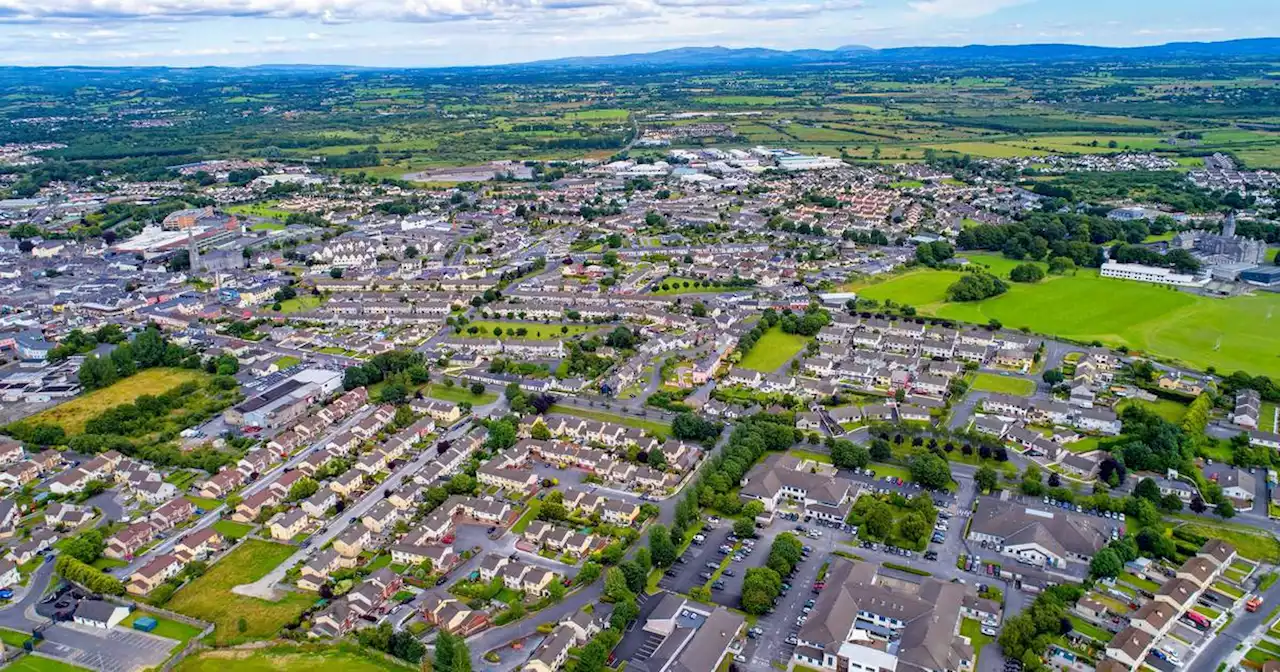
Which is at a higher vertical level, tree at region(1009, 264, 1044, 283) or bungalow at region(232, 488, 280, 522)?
tree at region(1009, 264, 1044, 283)

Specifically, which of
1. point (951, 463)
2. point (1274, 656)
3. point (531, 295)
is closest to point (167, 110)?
point (531, 295)

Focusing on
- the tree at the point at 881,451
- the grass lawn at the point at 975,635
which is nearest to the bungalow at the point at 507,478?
the tree at the point at 881,451

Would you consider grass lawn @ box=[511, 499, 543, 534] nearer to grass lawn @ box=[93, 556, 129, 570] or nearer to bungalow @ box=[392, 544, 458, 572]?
bungalow @ box=[392, 544, 458, 572]

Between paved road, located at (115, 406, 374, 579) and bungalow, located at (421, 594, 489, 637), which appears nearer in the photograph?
bungalow, located at (421, 594, 489, 637)

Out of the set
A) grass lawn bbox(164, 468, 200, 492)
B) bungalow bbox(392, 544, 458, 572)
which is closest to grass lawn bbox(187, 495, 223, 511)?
grass lawn bbox(164, 468, 200, 492)

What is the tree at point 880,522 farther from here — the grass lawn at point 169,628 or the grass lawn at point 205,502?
the grass lawn at point 205,502

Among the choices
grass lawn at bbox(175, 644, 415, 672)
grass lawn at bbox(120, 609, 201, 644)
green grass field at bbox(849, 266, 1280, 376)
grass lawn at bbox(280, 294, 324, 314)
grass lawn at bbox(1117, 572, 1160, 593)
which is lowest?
grass lawn at bbox(120, 609, 201, 644)

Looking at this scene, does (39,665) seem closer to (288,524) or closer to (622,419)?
(288,524)

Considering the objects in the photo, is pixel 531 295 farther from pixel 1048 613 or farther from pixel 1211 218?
pixel 1211 218
